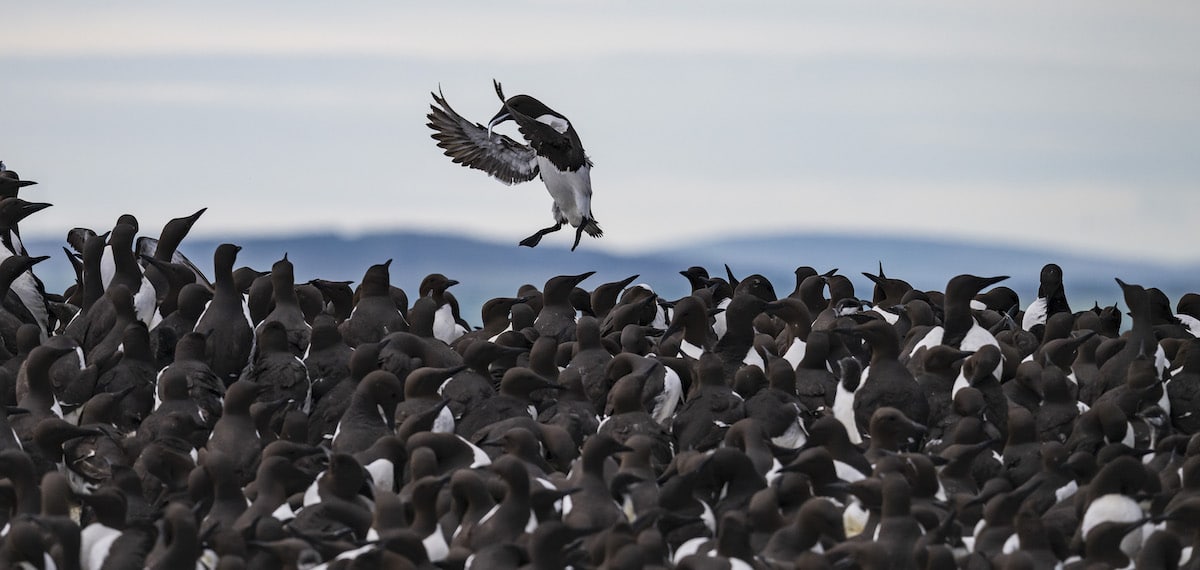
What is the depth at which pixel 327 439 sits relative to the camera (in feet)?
40.5

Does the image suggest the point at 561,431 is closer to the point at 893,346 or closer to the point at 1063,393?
the point at 893,346

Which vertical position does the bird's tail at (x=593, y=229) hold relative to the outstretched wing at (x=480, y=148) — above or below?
below

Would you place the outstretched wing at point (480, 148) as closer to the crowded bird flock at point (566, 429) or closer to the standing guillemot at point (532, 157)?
the standing guillemot at point (532, 157)

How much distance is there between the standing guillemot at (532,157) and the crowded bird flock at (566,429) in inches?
77.4

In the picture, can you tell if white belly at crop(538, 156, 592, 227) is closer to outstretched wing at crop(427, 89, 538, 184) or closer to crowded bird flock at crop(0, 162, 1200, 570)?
outstretched wing at crop(427, 89, 538, 184)

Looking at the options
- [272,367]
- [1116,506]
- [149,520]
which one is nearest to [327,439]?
[272,367]

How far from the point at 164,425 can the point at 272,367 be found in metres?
1.23

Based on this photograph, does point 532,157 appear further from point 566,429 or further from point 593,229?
point 566,429

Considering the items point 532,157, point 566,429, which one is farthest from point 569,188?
point 566,429

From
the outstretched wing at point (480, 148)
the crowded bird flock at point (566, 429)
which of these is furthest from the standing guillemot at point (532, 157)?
the crowded bird flock at point (566, 429)

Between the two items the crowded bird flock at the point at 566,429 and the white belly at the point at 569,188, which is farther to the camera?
the white belly at the point at 569,188

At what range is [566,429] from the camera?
38.5 ft

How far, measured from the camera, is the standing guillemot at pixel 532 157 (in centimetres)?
1792

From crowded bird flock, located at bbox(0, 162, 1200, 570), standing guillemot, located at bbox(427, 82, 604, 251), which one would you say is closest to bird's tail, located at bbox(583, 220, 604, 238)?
standing guillemot, located at bbox(427, 82, 604, 251)
